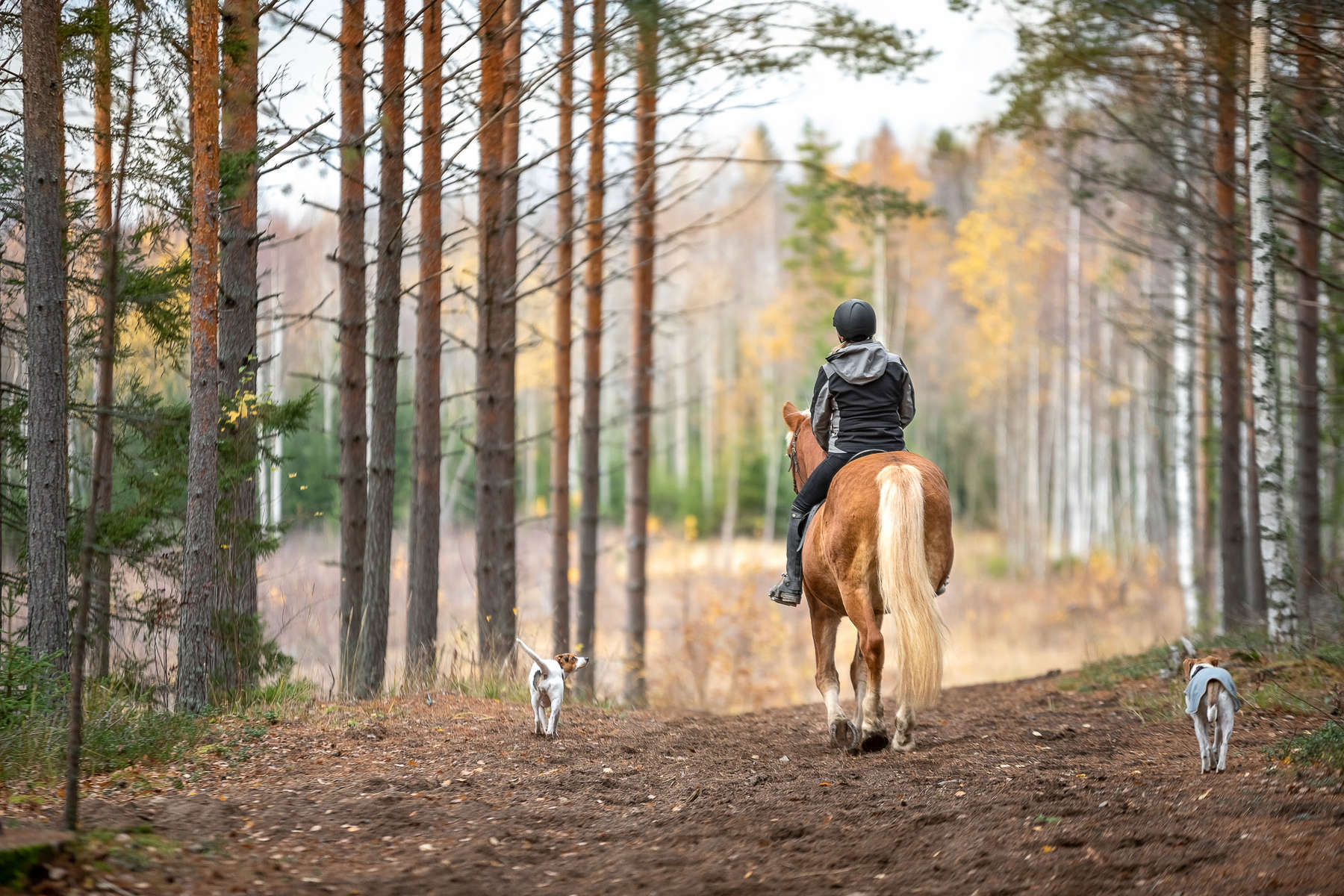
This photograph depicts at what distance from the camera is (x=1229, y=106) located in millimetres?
14484

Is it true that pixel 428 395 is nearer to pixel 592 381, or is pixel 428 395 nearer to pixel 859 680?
pixel 592 381

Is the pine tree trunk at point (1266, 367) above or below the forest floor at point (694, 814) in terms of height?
above

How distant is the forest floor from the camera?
4.55 meters

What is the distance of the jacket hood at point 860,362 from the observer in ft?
26.0

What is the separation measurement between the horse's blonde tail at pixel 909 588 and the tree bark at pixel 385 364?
5407 mm

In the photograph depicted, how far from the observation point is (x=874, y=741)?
7613 mm

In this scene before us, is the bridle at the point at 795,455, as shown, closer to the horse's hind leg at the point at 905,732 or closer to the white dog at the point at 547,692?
the horse's hind leg at the point at 905,732

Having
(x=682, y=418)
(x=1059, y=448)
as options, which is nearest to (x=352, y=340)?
(x=1059, y=448)

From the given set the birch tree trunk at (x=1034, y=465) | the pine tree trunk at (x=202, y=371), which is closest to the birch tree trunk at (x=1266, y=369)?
the pine tree trunk at (x=202, y=371)

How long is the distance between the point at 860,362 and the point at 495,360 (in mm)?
6186

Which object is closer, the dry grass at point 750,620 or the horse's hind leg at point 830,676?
the horse's hind leg at point 830,676

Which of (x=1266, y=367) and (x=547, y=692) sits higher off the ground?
(x=1266, y=367)

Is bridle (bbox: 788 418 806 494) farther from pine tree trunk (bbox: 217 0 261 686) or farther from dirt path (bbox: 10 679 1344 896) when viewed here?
pine tree trunk (bbox: 217 0 261 686)

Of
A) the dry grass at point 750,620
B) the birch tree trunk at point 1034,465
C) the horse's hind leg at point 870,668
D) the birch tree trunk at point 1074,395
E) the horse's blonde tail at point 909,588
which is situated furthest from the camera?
the birch tree trunk at point 1034,465
